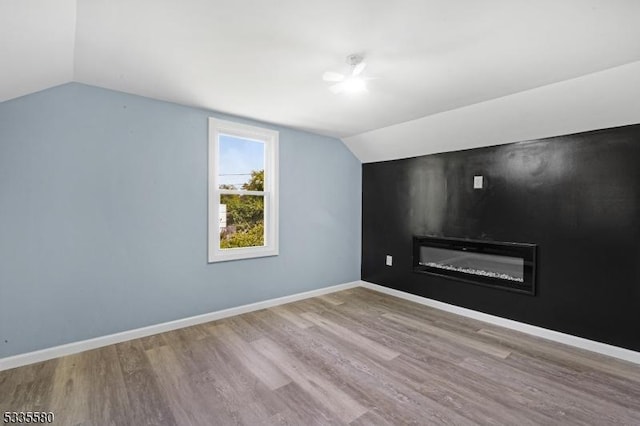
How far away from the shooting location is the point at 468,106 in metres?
2.92

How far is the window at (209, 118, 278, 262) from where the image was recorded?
3.26 meters

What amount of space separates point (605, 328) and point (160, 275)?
4124 millimetres

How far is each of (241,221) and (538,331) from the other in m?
3.41

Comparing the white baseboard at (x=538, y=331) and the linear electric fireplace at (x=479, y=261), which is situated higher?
the linear electric fireplace at (x=479, y=261)

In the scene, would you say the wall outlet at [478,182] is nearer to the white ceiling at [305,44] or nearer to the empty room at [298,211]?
the empty room at [298,211]

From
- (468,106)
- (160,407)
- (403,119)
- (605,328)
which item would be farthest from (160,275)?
(605,328)

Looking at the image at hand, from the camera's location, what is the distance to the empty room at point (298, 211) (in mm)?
1743

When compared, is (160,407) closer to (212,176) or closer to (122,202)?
(122,202)

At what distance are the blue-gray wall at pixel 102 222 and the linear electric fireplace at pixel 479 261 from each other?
2.12 m

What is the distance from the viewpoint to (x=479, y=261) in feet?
11.2

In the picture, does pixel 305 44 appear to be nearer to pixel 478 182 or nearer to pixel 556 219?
pixel 478 182

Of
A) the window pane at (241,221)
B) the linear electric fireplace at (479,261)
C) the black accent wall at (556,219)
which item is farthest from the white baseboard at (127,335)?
the black accent wall at (556,219)

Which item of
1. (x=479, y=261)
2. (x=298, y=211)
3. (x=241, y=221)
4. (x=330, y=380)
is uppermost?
(x=298, y=211)

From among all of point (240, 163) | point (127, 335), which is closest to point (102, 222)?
point (127, 335)
